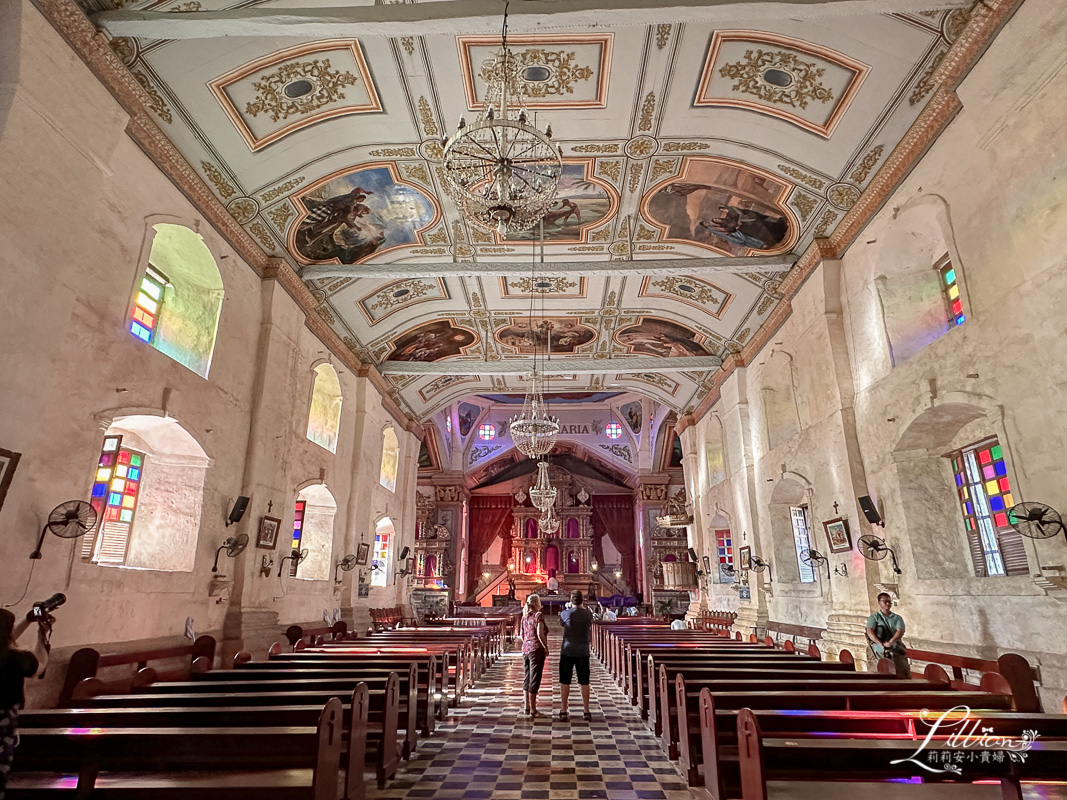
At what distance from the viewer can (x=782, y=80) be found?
791 cm

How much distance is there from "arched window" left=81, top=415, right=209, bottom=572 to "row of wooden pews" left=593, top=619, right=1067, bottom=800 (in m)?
6.82

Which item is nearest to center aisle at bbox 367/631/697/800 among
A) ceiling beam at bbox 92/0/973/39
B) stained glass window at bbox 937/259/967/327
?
stained glass window at bbox 937/259/967/327

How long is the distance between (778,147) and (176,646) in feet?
35.9

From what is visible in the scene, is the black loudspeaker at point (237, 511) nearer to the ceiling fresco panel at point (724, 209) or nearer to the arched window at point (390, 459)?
the ceiling fresco panel at point (724, 209)

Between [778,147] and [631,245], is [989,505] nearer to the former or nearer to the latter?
[778,147]

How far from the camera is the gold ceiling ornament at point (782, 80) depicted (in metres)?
7.63

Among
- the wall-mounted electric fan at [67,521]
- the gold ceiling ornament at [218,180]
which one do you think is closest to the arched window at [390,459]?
the gold ceiling ornament at [218,180]

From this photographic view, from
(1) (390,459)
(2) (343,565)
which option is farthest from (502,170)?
(1) (390,459)

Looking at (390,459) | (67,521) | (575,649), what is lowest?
(575,649)

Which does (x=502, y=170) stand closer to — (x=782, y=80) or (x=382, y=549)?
(x=782, y=80)

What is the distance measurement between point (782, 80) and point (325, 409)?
11365 millimetres

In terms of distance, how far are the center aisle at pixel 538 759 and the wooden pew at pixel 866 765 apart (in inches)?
61.7

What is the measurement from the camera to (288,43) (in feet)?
24.2

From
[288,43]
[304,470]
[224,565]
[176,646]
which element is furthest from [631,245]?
[176,646]
